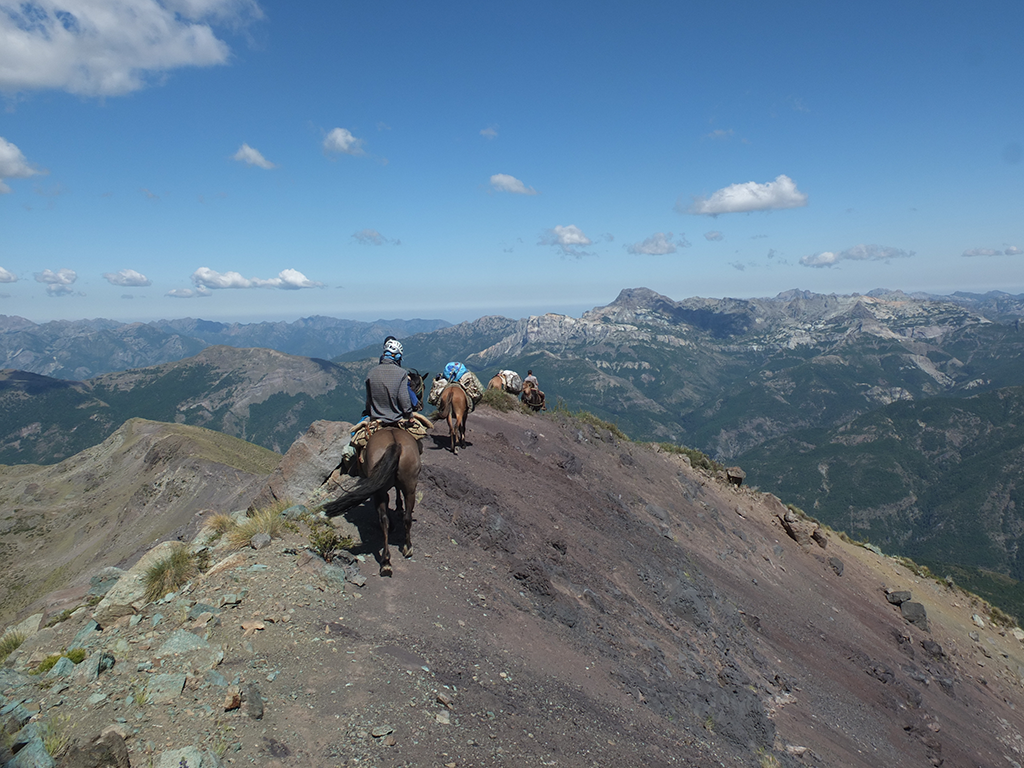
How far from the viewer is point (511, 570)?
479 inches

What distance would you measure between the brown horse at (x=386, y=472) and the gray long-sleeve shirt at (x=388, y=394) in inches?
47.7

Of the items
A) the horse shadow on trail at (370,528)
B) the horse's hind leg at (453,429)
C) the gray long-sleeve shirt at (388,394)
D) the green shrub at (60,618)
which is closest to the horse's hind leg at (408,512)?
the horse shadow on trail at (370,528)

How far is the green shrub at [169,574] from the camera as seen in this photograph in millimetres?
8531

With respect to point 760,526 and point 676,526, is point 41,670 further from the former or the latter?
point 760,526

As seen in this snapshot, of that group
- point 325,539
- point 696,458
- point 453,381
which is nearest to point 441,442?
point 453,381

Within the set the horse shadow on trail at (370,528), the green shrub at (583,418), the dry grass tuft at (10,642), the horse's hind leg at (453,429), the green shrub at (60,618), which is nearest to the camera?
the dry grass tuft at (10,642)

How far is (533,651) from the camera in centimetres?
977

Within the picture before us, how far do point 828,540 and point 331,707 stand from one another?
28.5 m

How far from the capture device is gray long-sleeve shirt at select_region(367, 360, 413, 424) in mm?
11195

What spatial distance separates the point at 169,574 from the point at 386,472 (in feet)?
12.6

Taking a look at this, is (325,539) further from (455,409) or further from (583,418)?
(583,418)

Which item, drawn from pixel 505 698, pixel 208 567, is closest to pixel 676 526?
pixel 505 698

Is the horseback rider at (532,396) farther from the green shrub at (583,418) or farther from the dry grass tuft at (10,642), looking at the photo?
the dry grass tuft at (10,642)

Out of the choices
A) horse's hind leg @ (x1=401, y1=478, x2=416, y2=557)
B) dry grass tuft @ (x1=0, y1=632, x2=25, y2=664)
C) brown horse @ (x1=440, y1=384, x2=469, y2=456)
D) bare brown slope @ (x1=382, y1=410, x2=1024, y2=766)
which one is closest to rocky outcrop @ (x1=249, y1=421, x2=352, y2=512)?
bare brown slope @ (x1=382, y1=410, x2=1024, y2=766)
